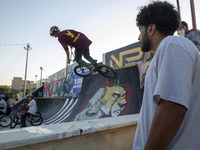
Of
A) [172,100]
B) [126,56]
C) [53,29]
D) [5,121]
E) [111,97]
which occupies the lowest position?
[5,121]

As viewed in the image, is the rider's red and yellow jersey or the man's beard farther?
the rider's red and yellow jersey

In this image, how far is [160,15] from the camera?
984 millimetres

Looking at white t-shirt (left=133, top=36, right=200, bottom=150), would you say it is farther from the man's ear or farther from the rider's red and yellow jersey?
the rider's red and yellow jersey

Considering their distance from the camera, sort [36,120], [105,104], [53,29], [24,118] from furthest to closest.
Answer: [36,120], [24,118], [105,104], [53,29]

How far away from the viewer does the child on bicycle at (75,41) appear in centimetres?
460

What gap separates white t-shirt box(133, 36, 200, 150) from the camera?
66 cm

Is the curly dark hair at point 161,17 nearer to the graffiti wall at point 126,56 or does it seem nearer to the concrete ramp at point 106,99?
the concrete ramp at point 106,99

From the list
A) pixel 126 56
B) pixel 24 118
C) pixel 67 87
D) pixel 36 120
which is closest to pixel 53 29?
pixel 24 118

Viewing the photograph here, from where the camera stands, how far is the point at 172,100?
2.12 ft

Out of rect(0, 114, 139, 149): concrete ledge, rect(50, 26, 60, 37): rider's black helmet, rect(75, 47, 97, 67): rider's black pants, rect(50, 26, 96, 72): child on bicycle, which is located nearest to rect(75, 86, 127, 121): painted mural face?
rect(75, 47, 97, 67): rider's black pants

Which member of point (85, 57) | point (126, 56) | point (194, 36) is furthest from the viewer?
point (126, 56)

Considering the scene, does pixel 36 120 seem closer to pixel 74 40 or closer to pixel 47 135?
pixel 74 40

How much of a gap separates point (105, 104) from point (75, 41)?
13.4 feet

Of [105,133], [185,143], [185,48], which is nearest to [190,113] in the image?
[185,143]
